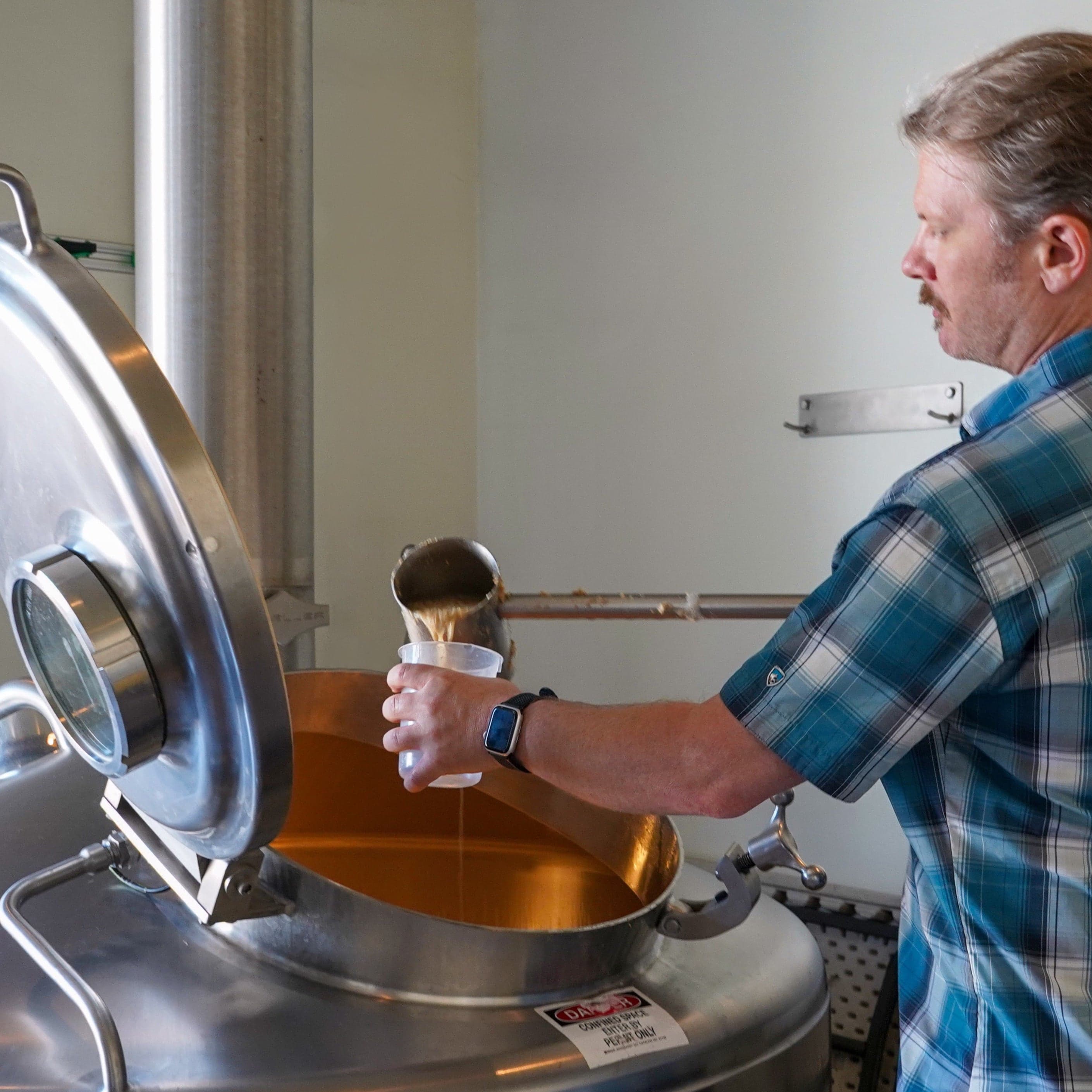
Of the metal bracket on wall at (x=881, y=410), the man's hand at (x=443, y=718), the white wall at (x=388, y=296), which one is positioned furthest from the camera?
the white wall at (x=388, y=296)

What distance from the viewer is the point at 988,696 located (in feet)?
2.50

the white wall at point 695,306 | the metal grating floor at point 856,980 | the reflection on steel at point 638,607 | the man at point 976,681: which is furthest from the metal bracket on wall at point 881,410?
the man at point 976,681

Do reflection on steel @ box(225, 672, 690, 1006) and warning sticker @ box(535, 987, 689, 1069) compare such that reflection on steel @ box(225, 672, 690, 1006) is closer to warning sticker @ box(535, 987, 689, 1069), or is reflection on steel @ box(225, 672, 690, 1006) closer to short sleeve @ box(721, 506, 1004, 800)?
warning sticker @ box(535, 987, 689, 1069)

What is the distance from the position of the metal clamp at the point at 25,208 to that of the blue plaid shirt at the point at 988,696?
526mm

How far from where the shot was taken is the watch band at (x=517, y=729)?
2.83 ft

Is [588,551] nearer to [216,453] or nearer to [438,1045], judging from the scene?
[216,453]

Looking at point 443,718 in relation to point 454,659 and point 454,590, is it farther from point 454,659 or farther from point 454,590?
point 454,590

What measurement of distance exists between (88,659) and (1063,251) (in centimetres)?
70

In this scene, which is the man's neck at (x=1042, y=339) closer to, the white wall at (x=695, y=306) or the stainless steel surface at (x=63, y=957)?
the stainless steel surface at (x=63, y=957)

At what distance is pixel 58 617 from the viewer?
2.42ft

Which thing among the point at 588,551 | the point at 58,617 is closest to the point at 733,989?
the point at 58,617

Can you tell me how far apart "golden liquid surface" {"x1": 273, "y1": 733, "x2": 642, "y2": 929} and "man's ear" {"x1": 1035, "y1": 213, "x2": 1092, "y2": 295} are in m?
0.76

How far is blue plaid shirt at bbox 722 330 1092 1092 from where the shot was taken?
713mm

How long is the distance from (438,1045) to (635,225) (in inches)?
76.6
